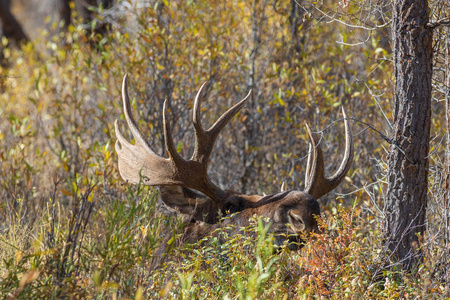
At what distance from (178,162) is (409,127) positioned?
162 cm

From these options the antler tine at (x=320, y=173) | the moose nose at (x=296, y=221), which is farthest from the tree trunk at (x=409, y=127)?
the antler tine at (x=320, y=173)

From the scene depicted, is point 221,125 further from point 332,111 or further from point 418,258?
point 332,111

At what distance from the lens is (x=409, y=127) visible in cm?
371

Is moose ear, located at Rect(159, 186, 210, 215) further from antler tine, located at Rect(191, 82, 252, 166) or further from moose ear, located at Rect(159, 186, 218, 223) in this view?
antler tine, located at Rect(191, 82, 252, 166)

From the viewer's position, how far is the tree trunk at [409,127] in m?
3.66

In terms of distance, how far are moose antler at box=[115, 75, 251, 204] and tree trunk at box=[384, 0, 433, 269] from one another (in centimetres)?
108

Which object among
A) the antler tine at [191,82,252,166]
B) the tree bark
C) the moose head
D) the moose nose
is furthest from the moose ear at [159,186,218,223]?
the tree bark

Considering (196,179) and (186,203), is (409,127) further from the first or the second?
(186,203)

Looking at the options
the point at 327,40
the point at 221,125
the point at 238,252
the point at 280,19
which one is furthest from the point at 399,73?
the point at 327,40

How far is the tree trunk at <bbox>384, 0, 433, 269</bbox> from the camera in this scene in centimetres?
366

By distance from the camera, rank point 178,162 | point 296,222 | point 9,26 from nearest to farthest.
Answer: point 296,222
point 178,162
point 9,26

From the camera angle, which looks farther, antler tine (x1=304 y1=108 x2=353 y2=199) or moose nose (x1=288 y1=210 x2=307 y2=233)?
antler tine (x1=304 y1=108 x2=353 y2=199)

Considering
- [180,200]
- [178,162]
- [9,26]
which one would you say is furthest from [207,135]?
[9,26]

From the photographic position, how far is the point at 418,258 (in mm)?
3803
